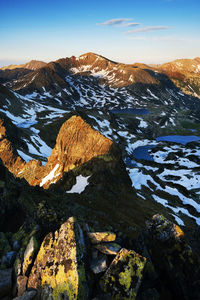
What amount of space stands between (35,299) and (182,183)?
3822 inches

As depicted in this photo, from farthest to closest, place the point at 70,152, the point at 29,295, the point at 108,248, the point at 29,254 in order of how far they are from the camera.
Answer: the point at 70,152 → the point at 108,248 → the point at 29,254 → the point at 29,295

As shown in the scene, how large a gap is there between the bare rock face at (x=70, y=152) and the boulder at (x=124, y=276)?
114 ft

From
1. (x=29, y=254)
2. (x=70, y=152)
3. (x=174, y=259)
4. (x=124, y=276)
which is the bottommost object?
(x=70, y=152)

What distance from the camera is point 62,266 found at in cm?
941

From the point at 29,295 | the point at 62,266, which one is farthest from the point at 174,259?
the point at 29,295

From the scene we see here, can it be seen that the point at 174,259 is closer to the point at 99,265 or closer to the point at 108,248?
the point at 108,248

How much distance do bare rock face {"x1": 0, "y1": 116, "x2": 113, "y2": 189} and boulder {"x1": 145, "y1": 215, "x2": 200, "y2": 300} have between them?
31255 mm

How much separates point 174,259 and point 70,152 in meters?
41.7

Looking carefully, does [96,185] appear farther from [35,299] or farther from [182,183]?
[182,183]

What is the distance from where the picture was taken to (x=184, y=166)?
12106 cm

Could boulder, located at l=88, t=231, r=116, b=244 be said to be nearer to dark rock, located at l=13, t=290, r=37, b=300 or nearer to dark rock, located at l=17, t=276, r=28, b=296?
dark rock, located at l=13, t=290, r=37, b=300

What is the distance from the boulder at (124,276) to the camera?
9.56m

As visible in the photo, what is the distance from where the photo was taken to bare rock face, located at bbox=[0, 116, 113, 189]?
4697 centimetres

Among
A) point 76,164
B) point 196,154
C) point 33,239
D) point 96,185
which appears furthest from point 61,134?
point 196,154
